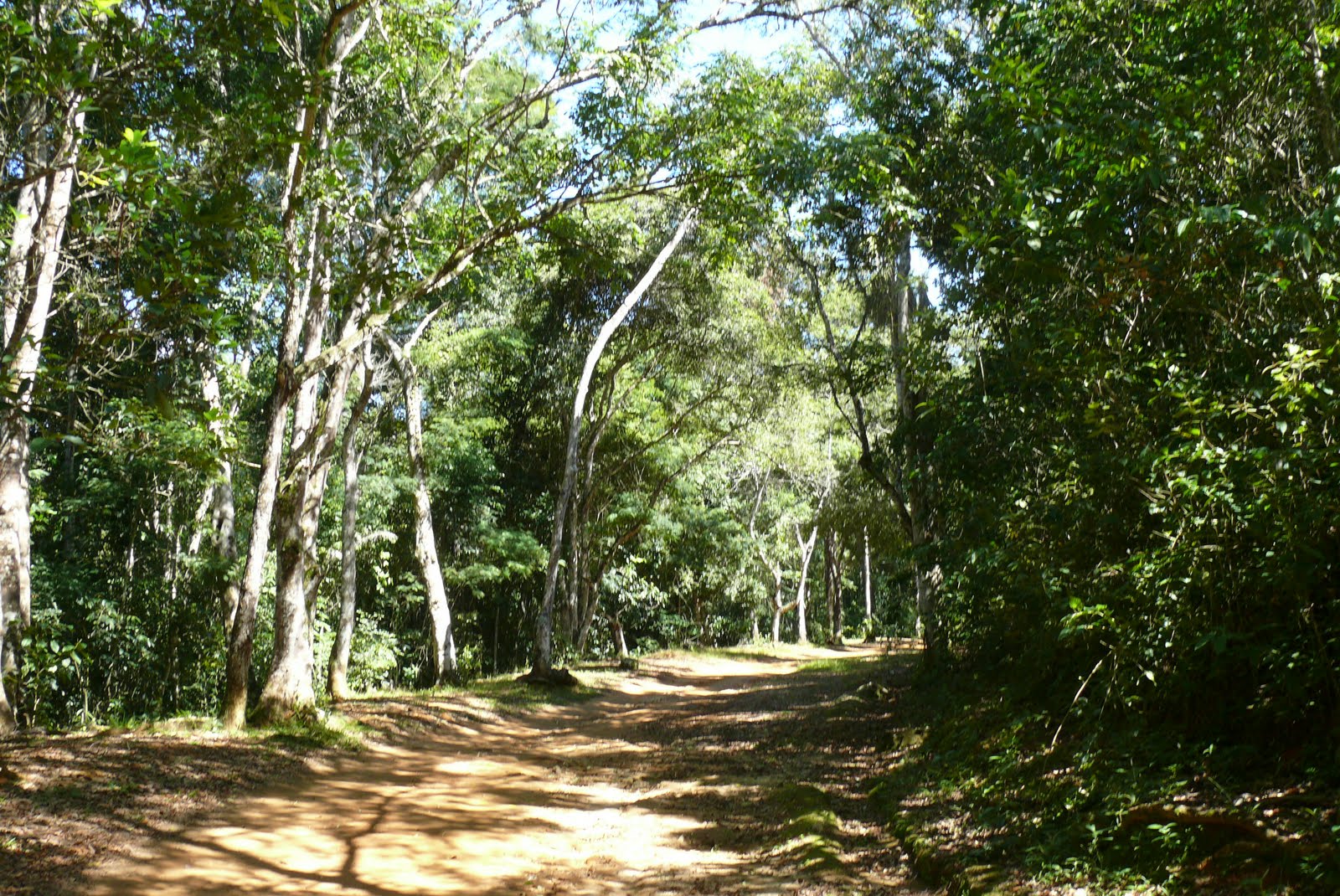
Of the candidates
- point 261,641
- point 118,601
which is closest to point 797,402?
point 261,641

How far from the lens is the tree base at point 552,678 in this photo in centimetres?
1827

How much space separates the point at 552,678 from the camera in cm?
1833

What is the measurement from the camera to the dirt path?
19.5ft

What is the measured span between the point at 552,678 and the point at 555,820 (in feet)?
35.1

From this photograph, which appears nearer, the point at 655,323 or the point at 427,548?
the point at 427,548

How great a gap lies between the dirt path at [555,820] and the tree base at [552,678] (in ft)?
15.3

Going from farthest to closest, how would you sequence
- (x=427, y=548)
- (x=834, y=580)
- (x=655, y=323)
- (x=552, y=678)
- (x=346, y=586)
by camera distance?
(x=834, y=580) → (x=655, y=323) → (x=427, y=548) → (x=552, y=678) → (x=346, y=586)

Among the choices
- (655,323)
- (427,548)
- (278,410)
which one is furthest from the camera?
(655,323)

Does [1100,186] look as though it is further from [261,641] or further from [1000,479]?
[261,641]

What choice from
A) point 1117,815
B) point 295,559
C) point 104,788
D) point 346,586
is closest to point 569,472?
point 346,586

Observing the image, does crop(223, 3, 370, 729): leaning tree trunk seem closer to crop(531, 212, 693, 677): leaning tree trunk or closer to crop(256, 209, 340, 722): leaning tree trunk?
crop(256, 209, 340, 722): leaning tree trunk

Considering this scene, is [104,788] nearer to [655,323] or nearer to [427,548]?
[427,548]

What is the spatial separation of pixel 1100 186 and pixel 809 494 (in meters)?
27.2

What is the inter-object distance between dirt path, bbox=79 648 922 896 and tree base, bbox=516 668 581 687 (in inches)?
184
